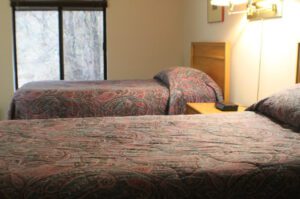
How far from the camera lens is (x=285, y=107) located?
2158 mm

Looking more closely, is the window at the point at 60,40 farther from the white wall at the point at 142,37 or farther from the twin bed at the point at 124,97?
the twin bed at the point at 124,97

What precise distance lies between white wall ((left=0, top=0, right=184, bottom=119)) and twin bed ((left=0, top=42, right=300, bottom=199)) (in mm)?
3106

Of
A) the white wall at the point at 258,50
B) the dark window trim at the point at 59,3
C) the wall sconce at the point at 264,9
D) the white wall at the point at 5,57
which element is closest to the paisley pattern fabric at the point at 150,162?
the white wall at the point at 258,50

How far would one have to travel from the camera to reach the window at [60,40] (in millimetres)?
5129

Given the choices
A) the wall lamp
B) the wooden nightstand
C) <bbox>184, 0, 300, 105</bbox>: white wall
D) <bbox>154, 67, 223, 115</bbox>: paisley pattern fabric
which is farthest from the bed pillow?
<bbox>154, 67, 223, 115</bbox>: paisley pattern fabric

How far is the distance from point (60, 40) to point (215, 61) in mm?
2301

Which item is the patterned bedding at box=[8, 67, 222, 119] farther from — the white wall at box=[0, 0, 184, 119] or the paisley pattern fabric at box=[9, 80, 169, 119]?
the white wall at box=[0, 0, 184, 119]

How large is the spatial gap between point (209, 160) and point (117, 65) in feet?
12.7

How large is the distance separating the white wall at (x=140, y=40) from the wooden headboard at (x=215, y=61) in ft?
2.90

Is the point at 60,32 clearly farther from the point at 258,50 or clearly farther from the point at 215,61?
the point at 258,50

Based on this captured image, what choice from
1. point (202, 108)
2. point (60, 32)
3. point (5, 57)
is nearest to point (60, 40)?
point (60, 32)

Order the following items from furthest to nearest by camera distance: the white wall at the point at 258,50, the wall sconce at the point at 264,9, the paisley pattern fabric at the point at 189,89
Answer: the paisley pattern fabric at the point at 189,89, the wall sconce at the point at 264,9, the white wall at the point at 258,50

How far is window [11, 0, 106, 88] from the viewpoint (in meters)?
5.13

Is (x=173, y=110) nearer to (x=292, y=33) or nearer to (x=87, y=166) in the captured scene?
(x=292, y=33)
